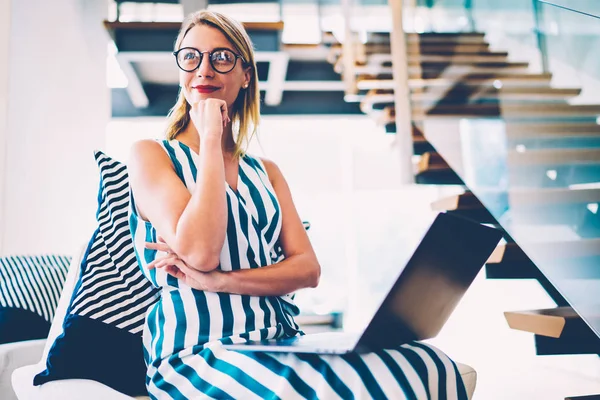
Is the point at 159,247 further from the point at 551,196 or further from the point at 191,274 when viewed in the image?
the point at 551,196

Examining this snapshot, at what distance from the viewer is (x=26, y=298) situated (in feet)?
7.00

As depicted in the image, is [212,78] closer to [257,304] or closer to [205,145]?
[205,145]

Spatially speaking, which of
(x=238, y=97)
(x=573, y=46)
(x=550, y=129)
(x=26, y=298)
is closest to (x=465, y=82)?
(x=550, y=129)

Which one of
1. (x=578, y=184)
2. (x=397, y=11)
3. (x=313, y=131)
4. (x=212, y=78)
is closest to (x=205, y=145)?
(x=212, y=78)

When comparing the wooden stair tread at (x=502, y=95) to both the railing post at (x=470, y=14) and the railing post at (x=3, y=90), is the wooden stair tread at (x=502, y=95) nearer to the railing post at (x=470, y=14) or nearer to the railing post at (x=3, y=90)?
the railing post at (x=470, y=14)

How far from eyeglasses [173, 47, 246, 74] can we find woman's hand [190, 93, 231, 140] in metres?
0.08

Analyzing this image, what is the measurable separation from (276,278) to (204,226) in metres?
0.22

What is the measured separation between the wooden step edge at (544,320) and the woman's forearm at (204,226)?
160 cm

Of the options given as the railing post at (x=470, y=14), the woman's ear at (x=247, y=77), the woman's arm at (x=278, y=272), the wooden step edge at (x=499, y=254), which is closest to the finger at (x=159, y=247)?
the woman's arm at (x=278, y=272)

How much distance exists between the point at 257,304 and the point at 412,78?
2.92 meters

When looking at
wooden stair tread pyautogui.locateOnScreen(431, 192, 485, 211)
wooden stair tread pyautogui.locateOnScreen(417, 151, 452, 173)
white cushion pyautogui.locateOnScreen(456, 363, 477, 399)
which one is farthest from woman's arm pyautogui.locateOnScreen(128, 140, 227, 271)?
wooden stair tread pyautogui.locateOnScreen(417, 151, 452, 173)

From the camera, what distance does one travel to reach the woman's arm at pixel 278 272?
117cm

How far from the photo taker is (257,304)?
1237 millimetres

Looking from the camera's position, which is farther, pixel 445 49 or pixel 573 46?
pixel 445 49
